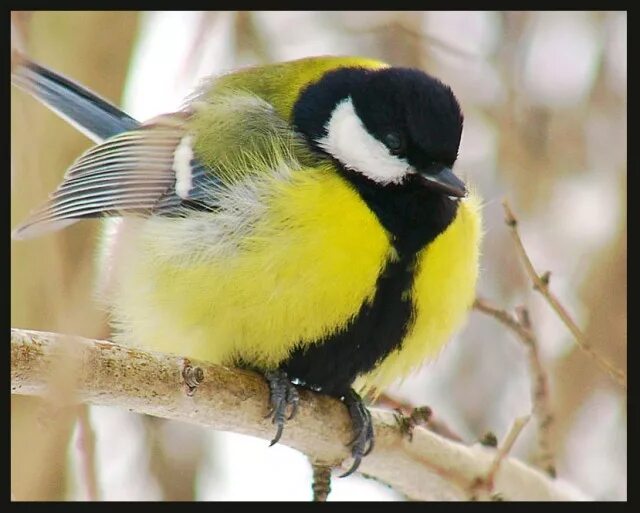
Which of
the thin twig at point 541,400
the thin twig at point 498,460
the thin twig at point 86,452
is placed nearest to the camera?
the thin twig at point 86,452

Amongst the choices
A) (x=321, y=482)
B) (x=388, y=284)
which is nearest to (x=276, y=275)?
(x=388, y=284)

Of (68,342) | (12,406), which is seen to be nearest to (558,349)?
(12,406)

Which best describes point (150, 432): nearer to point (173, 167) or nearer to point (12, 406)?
point (12, 406)

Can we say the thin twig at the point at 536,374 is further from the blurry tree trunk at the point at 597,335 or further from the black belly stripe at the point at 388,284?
the blurry tree trunk at the point at 597,335

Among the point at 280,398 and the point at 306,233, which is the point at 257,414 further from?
the point at 306,233

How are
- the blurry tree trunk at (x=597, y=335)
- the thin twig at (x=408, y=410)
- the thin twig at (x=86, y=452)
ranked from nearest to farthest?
the thin twig at (x=86, y=452) < the thin twig at (x=408, y=410) < the blurry tree trunk at (x=597, y=335)

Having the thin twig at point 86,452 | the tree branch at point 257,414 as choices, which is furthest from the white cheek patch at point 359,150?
the thin twig at point 86,452

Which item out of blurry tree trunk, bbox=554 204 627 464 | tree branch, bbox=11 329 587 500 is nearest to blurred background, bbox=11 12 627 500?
blurry tree trunk, bbox=554 204 627 464
